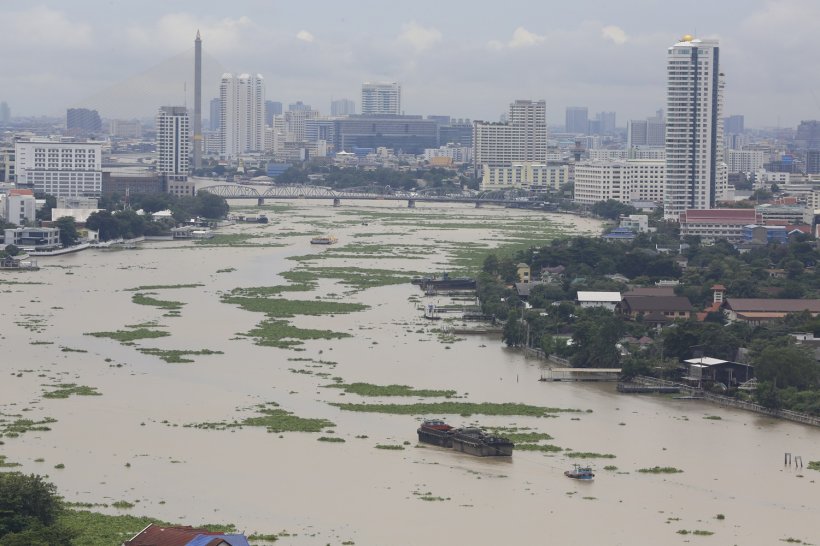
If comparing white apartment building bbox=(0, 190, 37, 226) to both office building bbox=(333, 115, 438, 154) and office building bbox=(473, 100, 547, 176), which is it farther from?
office building bbox=(333, 115, 438, 154)

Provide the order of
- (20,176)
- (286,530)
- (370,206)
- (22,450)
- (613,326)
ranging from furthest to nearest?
(370,206)
(20,176)
(613,326)
(22,450)
(286,530)

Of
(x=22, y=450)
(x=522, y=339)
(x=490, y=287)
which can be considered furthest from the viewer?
(x=490, y=287)

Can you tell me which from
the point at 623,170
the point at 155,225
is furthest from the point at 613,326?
the point at 623,170

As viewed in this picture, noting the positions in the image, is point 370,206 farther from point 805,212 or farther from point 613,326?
point 613,326

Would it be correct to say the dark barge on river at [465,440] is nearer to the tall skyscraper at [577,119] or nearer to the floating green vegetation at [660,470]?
the floating green vegetation at [660,470]

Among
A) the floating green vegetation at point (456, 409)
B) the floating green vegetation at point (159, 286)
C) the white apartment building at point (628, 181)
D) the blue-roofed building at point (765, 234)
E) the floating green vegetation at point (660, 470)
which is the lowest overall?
the floating green vegetation at point (660, 470)

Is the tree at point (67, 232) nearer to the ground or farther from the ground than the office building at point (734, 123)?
nearer to the ground

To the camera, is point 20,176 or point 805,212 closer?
point 805,212

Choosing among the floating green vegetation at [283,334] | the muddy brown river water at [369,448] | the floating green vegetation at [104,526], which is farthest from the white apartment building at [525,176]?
the floating green vegetation at [104,526]
